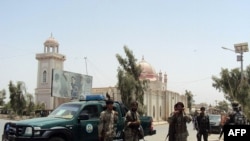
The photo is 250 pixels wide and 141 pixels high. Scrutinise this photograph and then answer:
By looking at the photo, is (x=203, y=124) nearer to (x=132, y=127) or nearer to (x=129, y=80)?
(x=132, y=127)

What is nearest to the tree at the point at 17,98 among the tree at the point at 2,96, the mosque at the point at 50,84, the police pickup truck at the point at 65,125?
the mosque at the point at 50,84

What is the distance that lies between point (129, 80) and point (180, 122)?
108ft

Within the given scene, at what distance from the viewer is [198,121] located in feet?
44.8

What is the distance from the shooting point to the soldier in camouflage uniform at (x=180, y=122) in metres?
8.91

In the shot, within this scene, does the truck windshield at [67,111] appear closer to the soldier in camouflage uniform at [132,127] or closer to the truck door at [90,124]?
the truck door at [90,124]

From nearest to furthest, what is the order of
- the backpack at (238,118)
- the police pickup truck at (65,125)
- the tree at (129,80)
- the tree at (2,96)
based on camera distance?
the police pickup truck at (65,125), the backpack at (238,118), the tree at (129,80), the tree at (2,96)

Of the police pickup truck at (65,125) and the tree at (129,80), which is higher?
the tree at (129,80)

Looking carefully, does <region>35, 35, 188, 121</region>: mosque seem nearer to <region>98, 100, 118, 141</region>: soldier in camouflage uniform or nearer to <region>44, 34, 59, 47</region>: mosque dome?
<region>44, 34, 59, 47</region>: mosque dome

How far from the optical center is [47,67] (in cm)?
7075

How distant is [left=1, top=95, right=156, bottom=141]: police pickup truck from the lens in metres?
10.5

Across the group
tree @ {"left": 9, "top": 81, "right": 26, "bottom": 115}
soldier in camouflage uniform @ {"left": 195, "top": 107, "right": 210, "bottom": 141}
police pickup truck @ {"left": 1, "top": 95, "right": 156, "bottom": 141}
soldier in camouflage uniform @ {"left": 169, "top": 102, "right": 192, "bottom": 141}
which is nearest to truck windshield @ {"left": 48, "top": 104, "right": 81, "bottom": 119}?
police pickup truck @ {"left": 1, "top": 95, "right": 156, "bottom": 141}

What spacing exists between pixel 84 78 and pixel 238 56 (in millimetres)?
21811

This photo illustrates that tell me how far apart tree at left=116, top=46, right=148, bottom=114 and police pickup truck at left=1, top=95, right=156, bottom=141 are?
29238 millimetres

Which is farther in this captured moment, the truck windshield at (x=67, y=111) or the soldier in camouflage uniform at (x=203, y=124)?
the soldier in camouflage uniform at (x=203, y=124)
